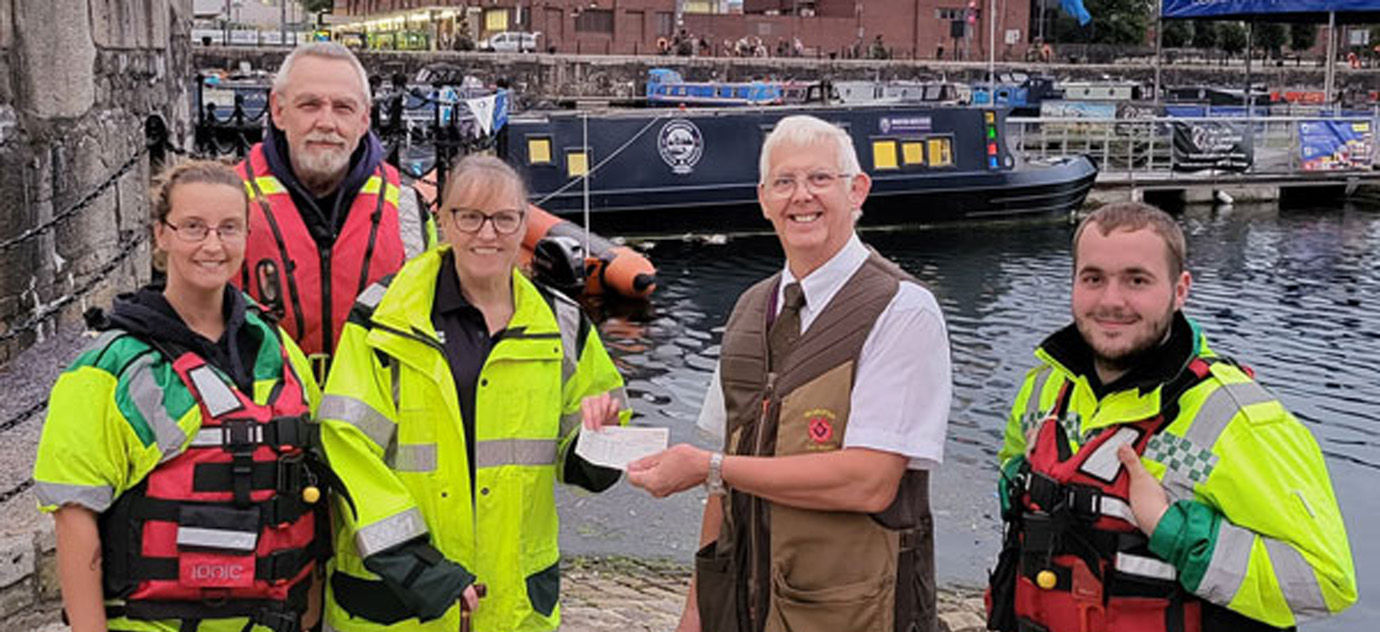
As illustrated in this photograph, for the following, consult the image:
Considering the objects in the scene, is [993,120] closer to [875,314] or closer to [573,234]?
[573,234]

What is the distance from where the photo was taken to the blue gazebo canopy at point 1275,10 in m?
32.2

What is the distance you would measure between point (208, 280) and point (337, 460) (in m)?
0.50

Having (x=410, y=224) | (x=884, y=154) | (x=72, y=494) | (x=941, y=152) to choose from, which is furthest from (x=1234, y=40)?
(x=72, y=494)

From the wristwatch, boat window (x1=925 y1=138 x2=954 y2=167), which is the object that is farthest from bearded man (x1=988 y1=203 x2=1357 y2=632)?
boat window (x1=925 y1=138 x2=954 y2=167)

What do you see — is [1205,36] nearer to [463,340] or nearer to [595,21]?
[595,21]

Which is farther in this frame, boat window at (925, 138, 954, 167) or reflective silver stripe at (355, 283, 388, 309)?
boat window at (925, 138, 954, 167)

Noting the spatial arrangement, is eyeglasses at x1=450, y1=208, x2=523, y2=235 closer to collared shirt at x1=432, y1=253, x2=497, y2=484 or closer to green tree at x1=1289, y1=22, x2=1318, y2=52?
collared shirt at x1=432, y1=253, x2=497, y2=484

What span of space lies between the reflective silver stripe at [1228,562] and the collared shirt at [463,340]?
1.64 m

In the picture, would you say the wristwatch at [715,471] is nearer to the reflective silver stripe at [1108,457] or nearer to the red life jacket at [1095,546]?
the red life jacket at [1095,546]

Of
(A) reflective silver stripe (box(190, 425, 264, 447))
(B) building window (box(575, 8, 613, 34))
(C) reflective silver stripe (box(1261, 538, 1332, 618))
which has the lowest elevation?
(C) reflective silver stripe (box(1261, 538, 1332, 618))

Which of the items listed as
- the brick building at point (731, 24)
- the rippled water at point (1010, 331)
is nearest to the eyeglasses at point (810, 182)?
the rippled water at point (1010, 331)

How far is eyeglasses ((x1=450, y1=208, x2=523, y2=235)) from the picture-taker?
323 cm

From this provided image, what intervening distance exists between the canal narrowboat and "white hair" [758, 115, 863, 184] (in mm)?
16583

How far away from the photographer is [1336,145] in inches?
1188
